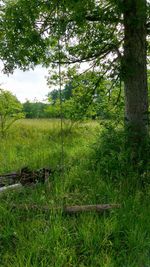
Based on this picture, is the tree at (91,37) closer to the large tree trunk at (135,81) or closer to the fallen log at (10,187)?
the large tree trunk at (135,81)

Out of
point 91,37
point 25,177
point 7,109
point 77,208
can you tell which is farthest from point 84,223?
point 7,109

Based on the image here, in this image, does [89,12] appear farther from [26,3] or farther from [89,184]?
[89,184]

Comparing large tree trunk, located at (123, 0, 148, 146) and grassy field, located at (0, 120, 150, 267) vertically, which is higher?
large tree trunk, located at (123, 0, 148, 146)

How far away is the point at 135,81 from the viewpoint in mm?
5348

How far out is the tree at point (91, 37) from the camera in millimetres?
4469

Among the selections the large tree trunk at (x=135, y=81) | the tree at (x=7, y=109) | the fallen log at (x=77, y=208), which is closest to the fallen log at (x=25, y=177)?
the fallen log at (x=77, y=208)

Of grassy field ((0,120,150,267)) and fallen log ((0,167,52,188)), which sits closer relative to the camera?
grassy field ((0,120,150,267))

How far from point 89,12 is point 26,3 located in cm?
100

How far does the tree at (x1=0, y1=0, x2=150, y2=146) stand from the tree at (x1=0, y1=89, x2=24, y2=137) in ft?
16.1

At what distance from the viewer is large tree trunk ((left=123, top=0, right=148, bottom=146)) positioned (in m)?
Result: 5.16

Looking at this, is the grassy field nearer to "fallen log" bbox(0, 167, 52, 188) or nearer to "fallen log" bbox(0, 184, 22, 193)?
"fallen log" bbox(0, 184, 22, 193)

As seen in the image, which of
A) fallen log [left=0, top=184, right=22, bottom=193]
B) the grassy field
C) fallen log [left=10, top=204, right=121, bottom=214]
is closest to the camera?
the grassy field

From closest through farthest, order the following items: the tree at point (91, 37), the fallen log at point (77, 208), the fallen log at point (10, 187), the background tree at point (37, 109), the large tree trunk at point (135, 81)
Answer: the fallen log at point (77, 208), the fallen log at point (10, 187), the tree at point (91, 37), the large tree trunk at point (135, 81), the background tree at point (37, 109)

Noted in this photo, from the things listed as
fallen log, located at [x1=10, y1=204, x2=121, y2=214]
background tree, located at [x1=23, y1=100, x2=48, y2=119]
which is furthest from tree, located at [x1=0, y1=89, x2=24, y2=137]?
fallen log, located at [x1=10, y1=204, x2=121, y2=214]
